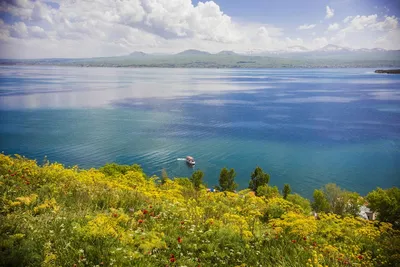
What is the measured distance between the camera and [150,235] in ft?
16.8

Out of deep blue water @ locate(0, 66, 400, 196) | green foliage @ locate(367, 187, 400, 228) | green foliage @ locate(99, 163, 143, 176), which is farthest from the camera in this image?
deep blue water @ locate(0, 66, 400, 196)

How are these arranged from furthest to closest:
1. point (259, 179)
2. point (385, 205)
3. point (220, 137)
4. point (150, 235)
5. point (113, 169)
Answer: point (220, 137)
point (259, 179)
point (385, 205)
point (113, 169)
point (150, 235)

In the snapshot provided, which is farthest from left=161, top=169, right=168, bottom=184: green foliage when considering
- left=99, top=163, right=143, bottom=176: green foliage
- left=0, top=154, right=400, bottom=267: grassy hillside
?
left=0, top=154, right=400, bottom=267: grassy hillside

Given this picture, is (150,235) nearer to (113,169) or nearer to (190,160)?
(113,169)

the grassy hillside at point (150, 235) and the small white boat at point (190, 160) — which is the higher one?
the grassy hillside at point (150, 235)

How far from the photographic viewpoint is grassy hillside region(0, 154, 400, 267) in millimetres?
4625

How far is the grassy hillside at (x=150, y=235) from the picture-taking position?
182 inches

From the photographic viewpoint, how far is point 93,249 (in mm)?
4691

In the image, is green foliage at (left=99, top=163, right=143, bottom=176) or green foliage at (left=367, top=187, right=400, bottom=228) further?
green foliage at (left=367, top=187, right=400, bottom=228)

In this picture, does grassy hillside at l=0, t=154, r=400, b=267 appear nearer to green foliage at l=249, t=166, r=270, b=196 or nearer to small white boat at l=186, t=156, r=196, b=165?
green foliage at l=249, t=166, r=270, b=196

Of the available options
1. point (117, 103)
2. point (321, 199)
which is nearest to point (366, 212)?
point (321, 199)

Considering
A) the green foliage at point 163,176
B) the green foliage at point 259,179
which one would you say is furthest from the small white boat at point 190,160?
the green foliage at point 259,179

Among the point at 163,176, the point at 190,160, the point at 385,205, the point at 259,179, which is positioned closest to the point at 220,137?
the point at 190,160

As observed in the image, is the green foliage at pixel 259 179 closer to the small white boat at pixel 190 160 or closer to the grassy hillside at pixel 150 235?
the small white boat at pixel 190 160
